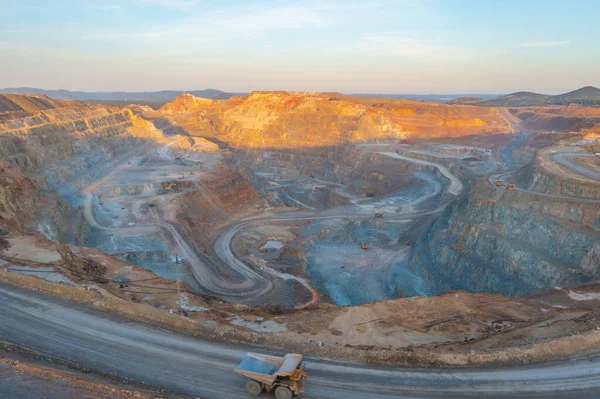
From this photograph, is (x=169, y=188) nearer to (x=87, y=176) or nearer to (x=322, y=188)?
(x=87, y=176)

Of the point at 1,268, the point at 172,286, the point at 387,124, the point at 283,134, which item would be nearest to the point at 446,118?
the point at 387,124

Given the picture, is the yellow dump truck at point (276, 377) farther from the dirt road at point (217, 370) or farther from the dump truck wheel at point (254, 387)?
the dirt road at point (217, 370)

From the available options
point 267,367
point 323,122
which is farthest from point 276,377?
point 323,122

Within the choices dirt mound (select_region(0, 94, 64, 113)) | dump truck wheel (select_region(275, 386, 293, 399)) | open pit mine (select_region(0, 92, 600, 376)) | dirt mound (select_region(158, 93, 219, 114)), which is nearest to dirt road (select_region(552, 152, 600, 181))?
open pit mine (select_region(0, 92, 600, 376))

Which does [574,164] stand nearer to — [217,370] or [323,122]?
[217,370]

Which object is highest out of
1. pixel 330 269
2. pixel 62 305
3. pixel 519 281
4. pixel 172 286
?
pixel 62 305

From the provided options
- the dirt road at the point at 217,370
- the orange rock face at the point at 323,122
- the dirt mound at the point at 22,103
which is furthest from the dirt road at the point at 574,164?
the dirt mound at the point at 22,103
